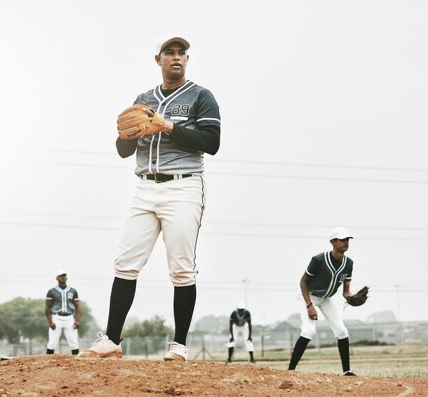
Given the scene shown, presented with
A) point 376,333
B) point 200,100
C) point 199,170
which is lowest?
point 376,333

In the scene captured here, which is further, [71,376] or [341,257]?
[341,257]

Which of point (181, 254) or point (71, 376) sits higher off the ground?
point (181, 254)

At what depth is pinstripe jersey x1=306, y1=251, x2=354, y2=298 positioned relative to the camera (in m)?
9.15

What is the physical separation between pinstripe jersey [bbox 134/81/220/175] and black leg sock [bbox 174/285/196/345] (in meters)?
0.95

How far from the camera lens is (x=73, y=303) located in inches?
637

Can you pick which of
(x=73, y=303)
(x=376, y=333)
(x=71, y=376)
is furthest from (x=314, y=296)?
(x=376, y=333)

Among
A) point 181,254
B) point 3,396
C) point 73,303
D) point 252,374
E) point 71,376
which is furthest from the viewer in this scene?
point 73,303

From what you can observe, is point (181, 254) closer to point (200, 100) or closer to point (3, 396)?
point (200, 100)

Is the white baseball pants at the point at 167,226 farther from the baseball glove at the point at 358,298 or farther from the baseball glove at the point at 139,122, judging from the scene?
the baseball glove at the point at 358,298

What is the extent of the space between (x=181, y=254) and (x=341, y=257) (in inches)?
146

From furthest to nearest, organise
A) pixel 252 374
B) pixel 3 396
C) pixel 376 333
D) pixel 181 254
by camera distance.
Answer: pixel 376 333
pixel 181 254
pixel 252 374
pixel 3 396

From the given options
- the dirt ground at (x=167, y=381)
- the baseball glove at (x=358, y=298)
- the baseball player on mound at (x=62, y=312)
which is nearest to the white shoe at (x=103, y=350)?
the dirt ground at (x=167, y=381)

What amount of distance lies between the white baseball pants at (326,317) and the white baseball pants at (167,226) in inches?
138

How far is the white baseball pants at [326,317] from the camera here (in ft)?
30.4
